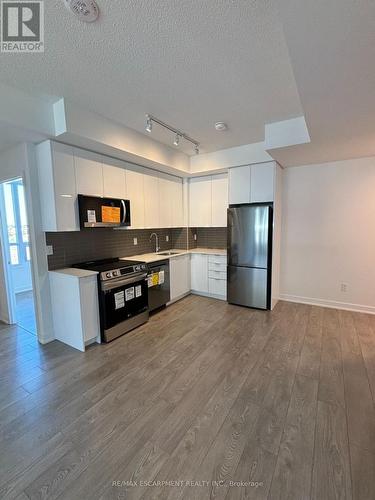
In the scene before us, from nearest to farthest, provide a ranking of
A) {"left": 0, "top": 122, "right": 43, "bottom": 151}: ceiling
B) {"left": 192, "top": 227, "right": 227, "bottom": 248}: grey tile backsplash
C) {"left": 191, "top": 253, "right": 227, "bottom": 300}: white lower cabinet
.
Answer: {"left": 0, "top": 122, "right": 43, "bottom": 151}: ceiling
{"left": 191, "top": 253, "right": 227, "bottom": 300}: white lower cabinet
{"left": 192, "top": 227, "right": 227, "bottom": 248}: grey tile backsplash

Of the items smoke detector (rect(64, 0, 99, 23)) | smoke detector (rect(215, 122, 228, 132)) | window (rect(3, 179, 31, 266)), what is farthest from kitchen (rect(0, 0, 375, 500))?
window (rect(3, 179, 31, 266))

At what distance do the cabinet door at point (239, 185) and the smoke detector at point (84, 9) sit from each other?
2908mm

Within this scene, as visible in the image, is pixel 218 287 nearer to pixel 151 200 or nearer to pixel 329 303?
pixel 329 303

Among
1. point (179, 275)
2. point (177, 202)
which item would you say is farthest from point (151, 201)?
point (179, 275)

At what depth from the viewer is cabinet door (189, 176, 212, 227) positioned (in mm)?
4586

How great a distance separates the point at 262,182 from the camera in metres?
3.77

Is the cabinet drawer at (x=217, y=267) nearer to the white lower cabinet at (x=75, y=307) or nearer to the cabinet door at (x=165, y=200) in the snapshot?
the cabinet door at (x=165, y=200)

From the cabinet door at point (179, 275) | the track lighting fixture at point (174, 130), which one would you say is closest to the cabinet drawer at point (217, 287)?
the cabinet door at point (179, 275)

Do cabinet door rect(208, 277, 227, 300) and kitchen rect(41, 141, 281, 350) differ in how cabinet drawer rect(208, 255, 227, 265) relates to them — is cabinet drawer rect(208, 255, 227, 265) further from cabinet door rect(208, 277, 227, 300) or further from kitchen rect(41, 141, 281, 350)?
cabinet door rect(208, 277, 227, 300)

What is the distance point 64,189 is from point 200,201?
2.61 m

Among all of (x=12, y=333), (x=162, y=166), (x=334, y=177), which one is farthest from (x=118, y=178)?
(x=334, y=177)

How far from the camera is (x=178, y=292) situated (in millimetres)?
4387

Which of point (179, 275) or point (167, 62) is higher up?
point (167, 62)

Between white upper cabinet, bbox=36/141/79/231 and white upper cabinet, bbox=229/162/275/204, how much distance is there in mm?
2528
